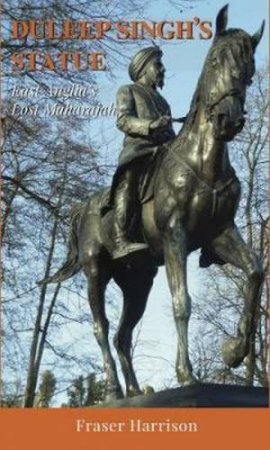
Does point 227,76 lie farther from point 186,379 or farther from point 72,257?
point 72,257

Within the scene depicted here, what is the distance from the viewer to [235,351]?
11039 millimetres

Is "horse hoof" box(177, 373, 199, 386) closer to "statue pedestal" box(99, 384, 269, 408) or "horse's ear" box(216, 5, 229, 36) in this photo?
"statue pedestal" box(99, 384, 269, 408)

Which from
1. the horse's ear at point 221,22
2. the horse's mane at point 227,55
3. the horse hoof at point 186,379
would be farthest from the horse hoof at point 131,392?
the horse's ear at point 221,22

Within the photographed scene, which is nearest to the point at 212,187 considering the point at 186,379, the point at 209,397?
the point at 186,379

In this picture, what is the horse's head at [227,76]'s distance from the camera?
11.0 m

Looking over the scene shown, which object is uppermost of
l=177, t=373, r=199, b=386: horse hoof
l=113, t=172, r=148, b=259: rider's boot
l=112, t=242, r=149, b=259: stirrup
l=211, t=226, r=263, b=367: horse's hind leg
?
l=113, t=172, r=148, b=259: rider's boot

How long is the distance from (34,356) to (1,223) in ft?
8.91

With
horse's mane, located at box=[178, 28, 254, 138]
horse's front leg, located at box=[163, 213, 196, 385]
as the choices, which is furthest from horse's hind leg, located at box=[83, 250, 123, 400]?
horse's mane, located at box=[178, 28, 254, 138]

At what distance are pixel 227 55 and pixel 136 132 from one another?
1.18 metres

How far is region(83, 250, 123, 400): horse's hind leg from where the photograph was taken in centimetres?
1252

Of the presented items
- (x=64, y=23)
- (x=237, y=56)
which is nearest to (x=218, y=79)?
(x=237, y=56)

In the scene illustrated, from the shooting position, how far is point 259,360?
69.7ft

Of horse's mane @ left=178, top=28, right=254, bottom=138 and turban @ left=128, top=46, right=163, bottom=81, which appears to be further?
turban @ left=128, top=46, right=163, bottom=81

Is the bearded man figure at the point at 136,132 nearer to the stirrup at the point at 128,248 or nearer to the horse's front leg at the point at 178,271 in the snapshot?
the stirrup at the point at 128,248
